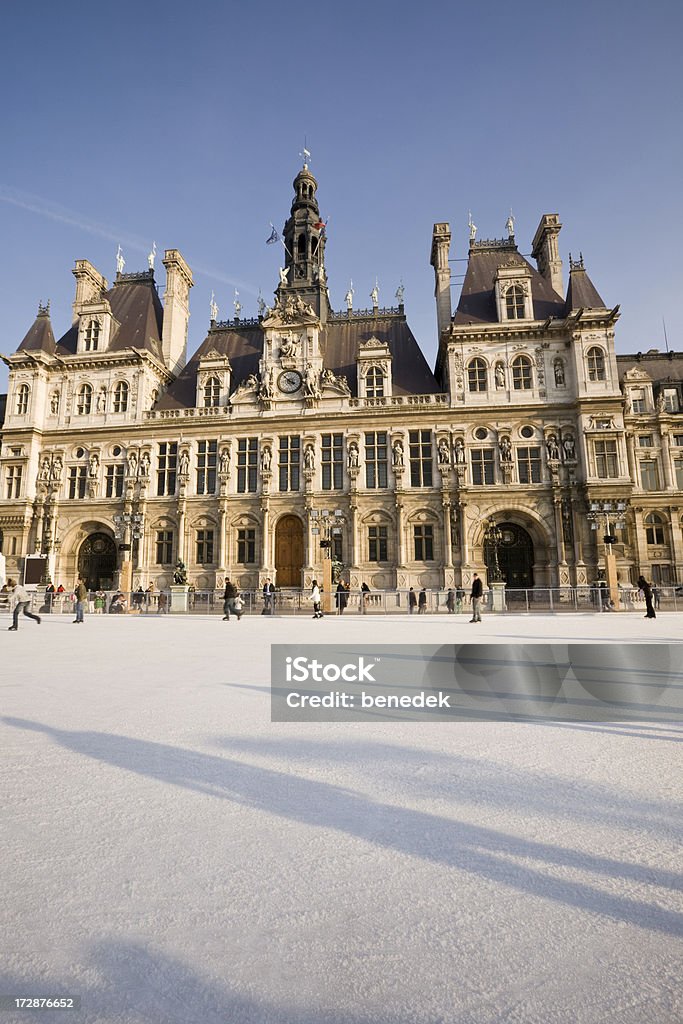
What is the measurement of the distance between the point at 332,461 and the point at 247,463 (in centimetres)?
520

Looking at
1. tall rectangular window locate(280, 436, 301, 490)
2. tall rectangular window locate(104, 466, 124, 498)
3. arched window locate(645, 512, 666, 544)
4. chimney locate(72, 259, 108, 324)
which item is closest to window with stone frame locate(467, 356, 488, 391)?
tall rectangular window locate(280, 436, 301, 490)

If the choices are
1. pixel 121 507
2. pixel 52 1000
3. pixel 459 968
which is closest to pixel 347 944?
pixel 459 968

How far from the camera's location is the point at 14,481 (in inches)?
1332

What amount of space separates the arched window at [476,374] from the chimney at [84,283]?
87.0 ft

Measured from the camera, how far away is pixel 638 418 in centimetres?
3591

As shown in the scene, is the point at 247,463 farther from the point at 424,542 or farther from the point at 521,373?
the point at 521,373

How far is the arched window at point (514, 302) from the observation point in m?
32.4

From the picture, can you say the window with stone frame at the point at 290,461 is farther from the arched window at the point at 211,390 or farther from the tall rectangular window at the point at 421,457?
the tall rectangular window at the point at 421,457

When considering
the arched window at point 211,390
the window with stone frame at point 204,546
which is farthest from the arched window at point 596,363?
the window with stone frame at point 204,546

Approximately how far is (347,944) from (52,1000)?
926 millimetres

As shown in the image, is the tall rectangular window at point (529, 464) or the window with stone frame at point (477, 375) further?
the window with stone frame at point (477, 375)

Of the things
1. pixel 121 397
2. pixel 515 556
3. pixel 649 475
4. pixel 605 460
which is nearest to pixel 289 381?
pixel 121 397

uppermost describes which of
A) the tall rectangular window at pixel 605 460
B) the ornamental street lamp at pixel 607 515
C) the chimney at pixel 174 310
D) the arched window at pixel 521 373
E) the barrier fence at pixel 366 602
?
the chimney at pixel 174 310

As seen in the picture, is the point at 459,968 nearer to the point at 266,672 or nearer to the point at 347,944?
the point at 347,944
